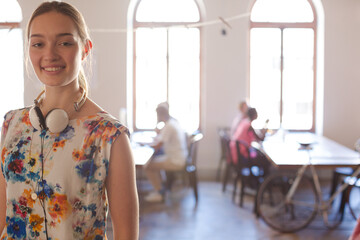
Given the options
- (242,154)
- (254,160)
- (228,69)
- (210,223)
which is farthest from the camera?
(228,69)

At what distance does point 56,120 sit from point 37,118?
0.07 m

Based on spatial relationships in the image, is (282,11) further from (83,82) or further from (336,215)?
(83,82)

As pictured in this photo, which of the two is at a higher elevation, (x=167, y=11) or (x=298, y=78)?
(x=167, y=11)

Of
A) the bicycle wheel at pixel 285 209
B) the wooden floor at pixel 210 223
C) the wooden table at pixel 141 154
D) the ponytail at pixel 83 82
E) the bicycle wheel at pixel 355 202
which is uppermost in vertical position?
the ponytail at pixel 83 82

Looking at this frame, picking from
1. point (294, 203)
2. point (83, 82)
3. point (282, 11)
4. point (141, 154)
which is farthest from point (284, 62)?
point (83, 82)

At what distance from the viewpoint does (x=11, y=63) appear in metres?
6.52

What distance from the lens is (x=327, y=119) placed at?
6742 mm

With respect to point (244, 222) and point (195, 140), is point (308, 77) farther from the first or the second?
point (244, 222)

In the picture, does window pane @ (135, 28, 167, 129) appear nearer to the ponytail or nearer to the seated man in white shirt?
the seated man in white shirt

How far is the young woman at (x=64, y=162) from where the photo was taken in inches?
40.9

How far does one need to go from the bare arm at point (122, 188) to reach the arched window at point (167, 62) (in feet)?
19.5

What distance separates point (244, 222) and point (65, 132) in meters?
3.64

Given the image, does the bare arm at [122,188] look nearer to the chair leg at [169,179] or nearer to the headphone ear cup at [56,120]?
the headphone ear cup at [56,120]

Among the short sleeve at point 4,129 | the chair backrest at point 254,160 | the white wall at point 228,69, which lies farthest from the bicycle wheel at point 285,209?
the short sleeve at point 4,129
